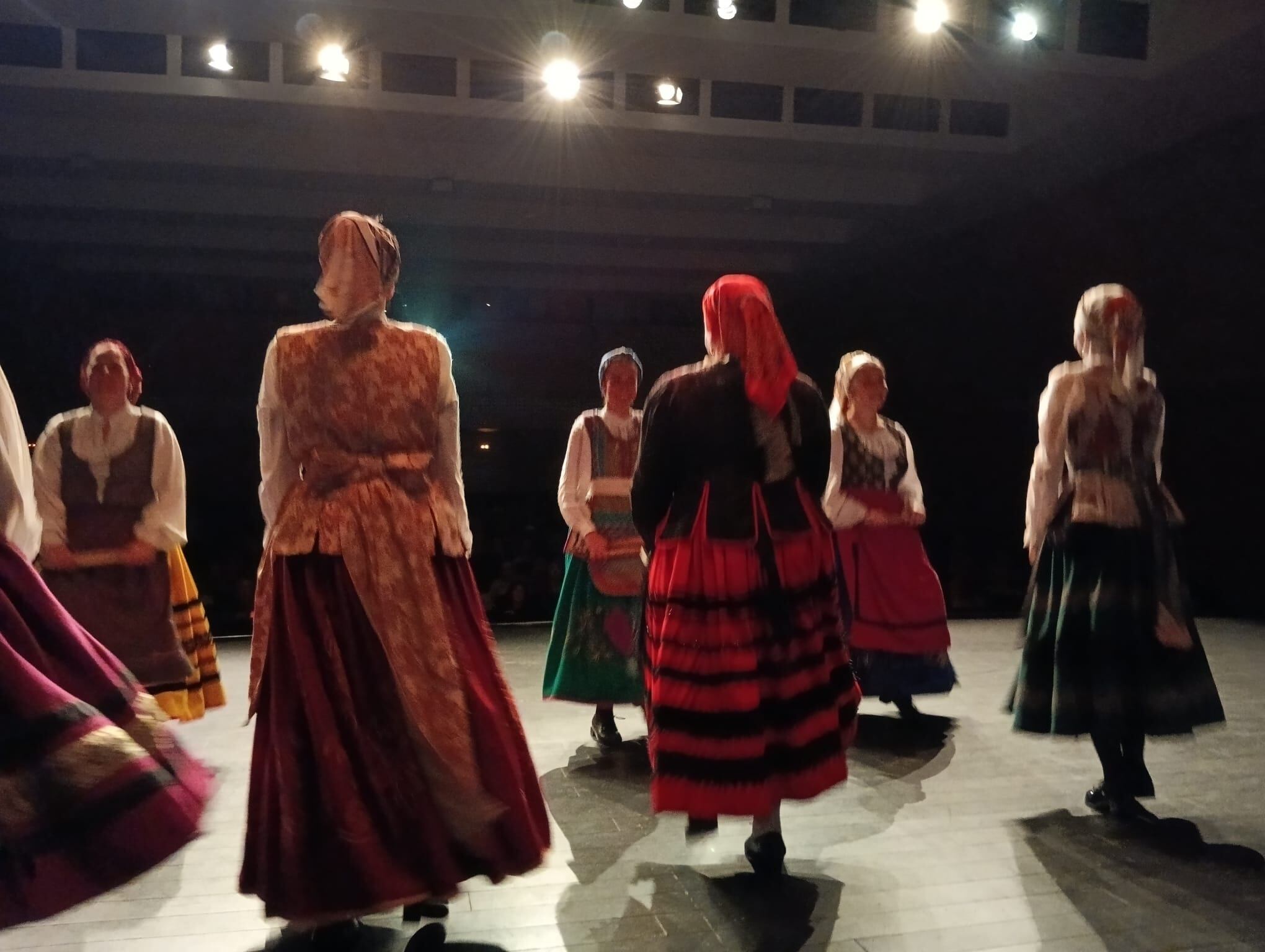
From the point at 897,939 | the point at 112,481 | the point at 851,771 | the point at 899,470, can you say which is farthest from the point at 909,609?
the point at 112,481

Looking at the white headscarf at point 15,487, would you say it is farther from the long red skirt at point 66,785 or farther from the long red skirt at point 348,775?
the long red skirt at point 348,775

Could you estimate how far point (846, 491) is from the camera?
3.50 m

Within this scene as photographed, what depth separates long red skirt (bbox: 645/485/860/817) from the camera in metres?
2.02

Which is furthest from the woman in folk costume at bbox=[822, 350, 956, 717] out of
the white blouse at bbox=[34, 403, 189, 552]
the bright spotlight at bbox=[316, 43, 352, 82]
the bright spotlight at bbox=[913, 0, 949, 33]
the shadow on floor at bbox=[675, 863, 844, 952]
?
the bright spotlight at bbox=[316, 43, 352, 82]

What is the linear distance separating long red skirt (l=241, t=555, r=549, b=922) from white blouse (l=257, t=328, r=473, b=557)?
0.11 metres

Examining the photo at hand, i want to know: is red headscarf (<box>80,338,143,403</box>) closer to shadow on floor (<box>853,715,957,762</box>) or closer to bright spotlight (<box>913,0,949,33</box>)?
shadow on floor (<box>853,715,957,762</box>)

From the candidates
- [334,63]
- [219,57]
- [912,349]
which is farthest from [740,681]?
[912,349]

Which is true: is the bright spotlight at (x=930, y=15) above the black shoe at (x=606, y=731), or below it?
above

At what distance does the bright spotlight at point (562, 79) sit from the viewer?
20.1 feet

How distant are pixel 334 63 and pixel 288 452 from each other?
5305 mm

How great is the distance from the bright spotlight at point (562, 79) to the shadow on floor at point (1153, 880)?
522cm

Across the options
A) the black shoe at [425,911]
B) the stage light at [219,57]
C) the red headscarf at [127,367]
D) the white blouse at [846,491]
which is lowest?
the black shoe at [425,911]

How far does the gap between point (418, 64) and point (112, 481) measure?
15.0ft

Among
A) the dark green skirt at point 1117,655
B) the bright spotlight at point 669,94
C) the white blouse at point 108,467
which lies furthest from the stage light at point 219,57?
the dark green skirt at point 1117,655
